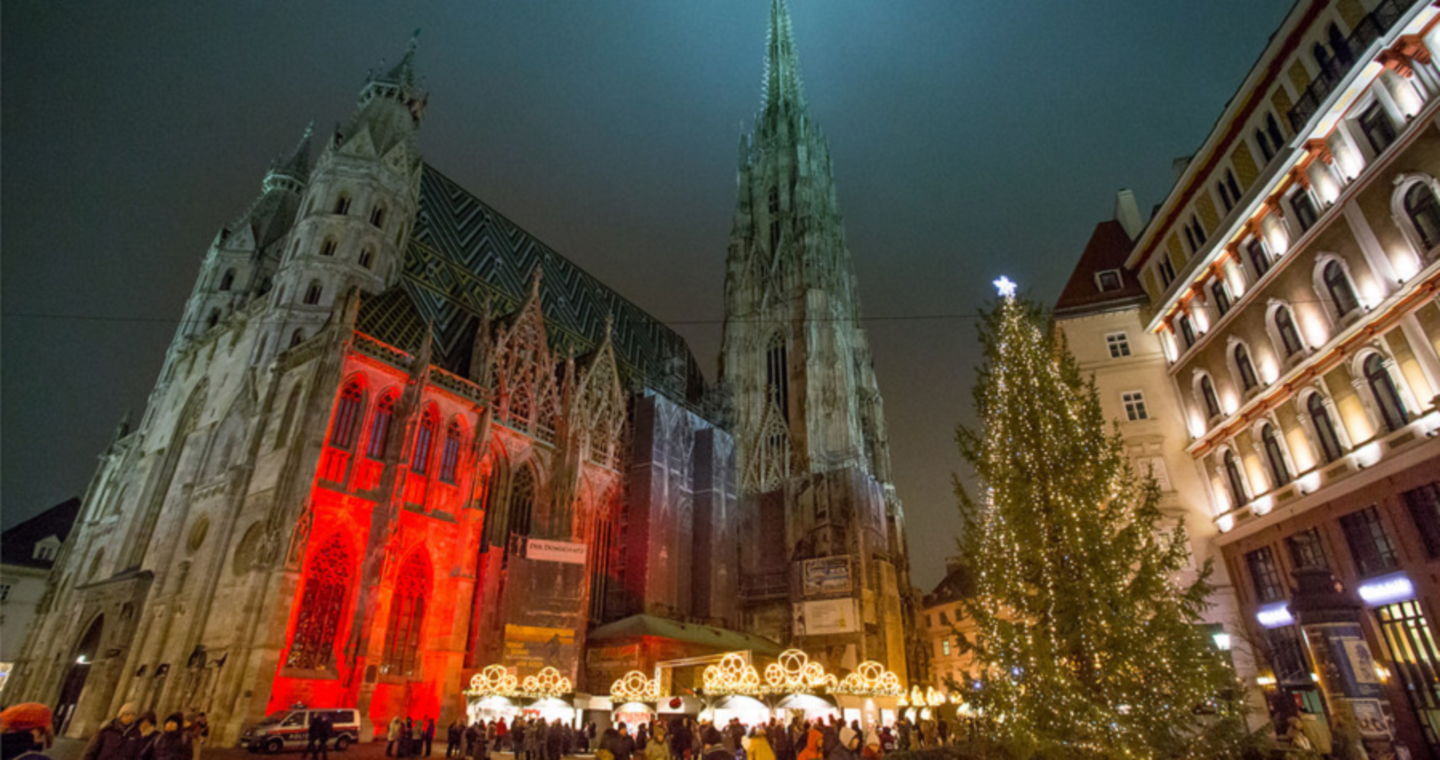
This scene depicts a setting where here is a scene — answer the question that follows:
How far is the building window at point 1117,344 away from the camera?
2428cm

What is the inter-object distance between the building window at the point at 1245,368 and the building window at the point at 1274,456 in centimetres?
135

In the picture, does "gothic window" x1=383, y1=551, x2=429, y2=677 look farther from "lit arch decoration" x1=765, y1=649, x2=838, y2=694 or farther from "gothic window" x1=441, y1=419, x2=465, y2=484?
"lit arch decoration" x1=765, y1=649, x2=838, y2=694

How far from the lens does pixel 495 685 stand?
19.7 meters

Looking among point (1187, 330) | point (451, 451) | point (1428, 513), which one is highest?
point (1187, 330)

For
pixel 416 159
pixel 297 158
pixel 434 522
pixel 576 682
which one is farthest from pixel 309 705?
pixel 297 158

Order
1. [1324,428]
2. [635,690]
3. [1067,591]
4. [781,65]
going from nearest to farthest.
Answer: [1067,591] < [1324,428] < [635,690] < [781,65]

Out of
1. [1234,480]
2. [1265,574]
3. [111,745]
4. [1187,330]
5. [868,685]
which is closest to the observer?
[111,745]

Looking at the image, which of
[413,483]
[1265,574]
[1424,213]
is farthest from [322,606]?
[1424,213]

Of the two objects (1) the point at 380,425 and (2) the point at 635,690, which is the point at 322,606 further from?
(2) the point at 635,690

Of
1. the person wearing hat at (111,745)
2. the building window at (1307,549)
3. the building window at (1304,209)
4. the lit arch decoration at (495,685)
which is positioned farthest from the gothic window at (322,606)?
the building window at (1304,209)

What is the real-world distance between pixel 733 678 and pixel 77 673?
991 inches

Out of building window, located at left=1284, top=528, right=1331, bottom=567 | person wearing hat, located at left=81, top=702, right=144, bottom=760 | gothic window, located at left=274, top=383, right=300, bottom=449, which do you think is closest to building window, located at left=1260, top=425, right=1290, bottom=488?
building window, located at left=1284, top=528, right=1331, bottom=567

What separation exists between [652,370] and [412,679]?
23971 mm

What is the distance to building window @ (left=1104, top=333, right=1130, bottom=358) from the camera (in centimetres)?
2428
